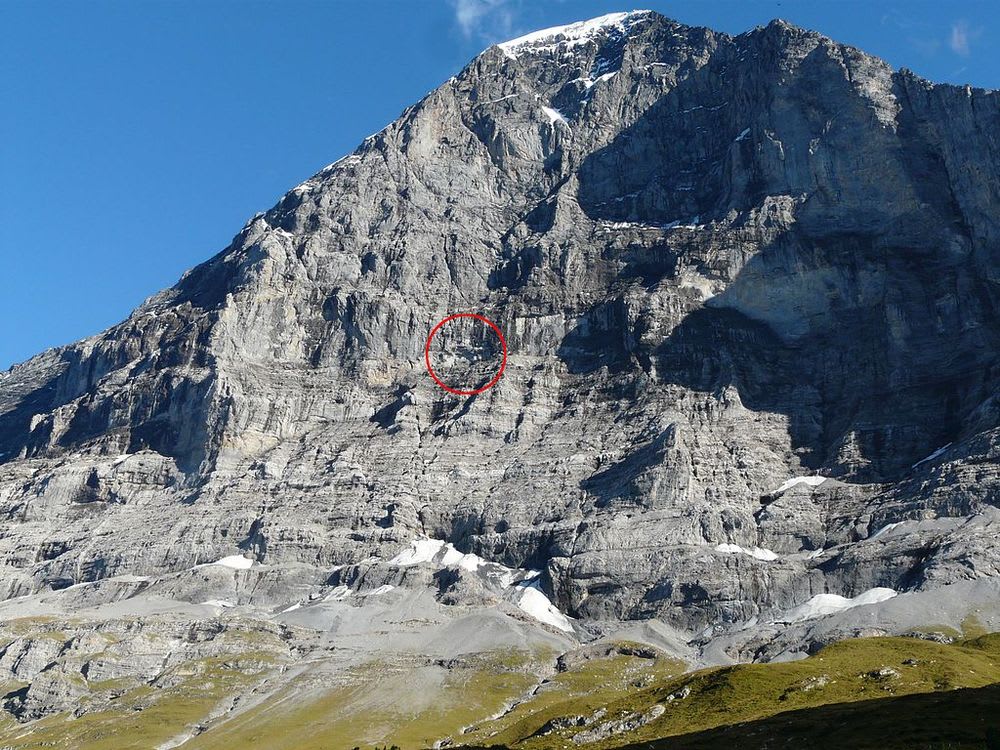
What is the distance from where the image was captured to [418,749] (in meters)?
186

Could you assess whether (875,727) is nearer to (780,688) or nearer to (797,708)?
(797,708)

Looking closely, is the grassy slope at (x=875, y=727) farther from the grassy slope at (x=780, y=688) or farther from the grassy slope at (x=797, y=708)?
the grassy slope at (x=780, y=688)

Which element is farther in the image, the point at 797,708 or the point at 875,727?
the point at 797,708

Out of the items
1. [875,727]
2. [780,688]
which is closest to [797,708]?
[780,688]

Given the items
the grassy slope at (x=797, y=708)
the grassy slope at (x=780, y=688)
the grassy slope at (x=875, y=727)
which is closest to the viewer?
the grassy slope at (x=875, y=727)

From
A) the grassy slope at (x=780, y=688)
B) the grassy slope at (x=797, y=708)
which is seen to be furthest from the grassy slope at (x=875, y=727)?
the grassy slope at (x=780, y=688)

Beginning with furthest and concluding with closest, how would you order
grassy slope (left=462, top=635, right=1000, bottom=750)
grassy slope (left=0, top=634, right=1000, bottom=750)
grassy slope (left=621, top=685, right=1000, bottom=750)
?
1. grassy slope (left=462, top=635, right=1000, bottom=750)
2. grassy slope (left=0, top=634, right=1000, bottom=750)
3. grassy slope (left=621, top=685, right=1000, bottom=750)

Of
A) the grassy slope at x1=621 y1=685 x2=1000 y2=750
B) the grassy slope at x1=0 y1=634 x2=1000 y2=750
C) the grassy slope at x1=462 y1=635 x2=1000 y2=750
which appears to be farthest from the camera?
the grassy slope at x1=462 y1=635 x2=1000 y2=750

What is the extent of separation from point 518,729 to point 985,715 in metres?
83.2

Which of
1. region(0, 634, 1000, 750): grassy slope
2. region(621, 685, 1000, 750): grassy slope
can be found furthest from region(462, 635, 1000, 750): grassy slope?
region(621, 685, 1000, 750): grassy slope

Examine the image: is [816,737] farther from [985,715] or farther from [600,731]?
[600,731]

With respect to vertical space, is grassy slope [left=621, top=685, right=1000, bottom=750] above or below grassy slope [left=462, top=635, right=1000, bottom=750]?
above

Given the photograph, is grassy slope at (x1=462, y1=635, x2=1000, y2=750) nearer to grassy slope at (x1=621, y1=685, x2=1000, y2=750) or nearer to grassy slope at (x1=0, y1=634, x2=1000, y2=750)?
grassy slope at (x1=0, y1=634, x2=1000, y2=750)

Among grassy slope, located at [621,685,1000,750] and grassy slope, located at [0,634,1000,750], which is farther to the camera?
grassy slope, located at [0,634,1000,750]
